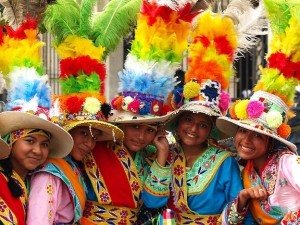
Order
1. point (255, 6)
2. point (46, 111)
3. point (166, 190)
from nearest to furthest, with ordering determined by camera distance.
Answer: point (46, 111), point (166, 190), point (255, 6)

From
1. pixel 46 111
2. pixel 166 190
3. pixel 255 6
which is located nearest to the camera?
pixel 46 111

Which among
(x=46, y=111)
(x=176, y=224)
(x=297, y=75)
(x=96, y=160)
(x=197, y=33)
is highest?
(x=197, y=33)

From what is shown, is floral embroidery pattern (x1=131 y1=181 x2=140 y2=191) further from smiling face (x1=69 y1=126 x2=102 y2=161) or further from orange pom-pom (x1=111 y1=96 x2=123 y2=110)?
orange pom-pom (x1=111 y1=96 x2=123 y2=110)

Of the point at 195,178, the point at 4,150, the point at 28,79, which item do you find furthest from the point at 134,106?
the point at 4,150

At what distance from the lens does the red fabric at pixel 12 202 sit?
3.61m

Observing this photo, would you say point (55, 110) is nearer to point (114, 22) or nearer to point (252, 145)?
point (114, 22)

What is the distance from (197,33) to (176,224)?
4.39 feet

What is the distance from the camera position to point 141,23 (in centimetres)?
429

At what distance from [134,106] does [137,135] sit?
21 centimetres

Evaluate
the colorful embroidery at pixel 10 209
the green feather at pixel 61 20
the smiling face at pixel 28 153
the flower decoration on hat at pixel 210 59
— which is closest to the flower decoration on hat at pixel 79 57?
the green feather at pixel 61 20

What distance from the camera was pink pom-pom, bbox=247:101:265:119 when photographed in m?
4.08

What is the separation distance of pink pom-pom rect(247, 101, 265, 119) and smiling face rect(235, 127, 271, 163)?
126mm

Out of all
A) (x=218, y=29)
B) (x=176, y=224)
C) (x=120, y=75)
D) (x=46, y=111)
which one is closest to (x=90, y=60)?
(x=120, y=75)

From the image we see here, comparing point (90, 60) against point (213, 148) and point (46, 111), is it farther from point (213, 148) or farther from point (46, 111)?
point (213, 148)
